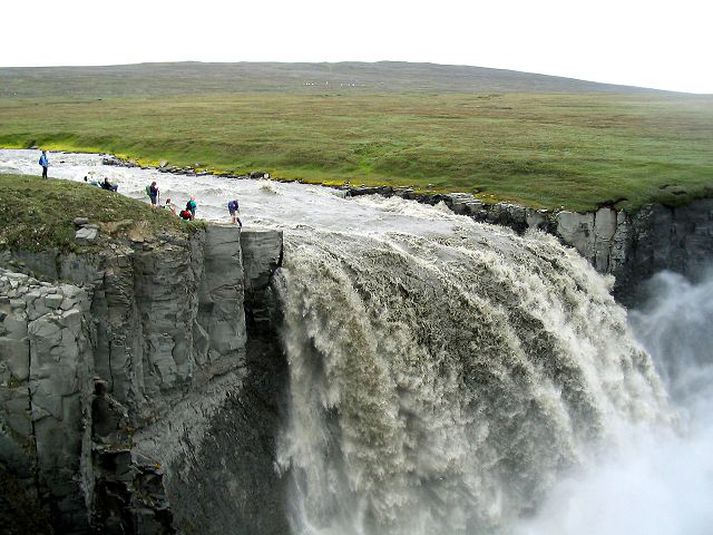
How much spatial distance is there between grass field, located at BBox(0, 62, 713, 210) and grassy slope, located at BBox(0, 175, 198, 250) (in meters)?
33.2

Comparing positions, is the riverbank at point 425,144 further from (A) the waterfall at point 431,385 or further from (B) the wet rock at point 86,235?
(B) the wet rock at point 86,235

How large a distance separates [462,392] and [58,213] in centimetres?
1813

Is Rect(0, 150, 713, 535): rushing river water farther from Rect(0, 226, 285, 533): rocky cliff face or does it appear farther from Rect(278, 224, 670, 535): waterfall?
Rect(0, 226, 285, 533): rocky cliff face

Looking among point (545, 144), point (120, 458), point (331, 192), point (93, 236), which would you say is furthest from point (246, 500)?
point (545, 144)

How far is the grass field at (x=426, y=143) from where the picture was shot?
57.8m

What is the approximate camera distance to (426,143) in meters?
75.3

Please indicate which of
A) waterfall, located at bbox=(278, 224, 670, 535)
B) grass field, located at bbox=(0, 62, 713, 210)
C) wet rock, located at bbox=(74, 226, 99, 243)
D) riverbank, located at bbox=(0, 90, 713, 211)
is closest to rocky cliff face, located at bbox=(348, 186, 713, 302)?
riverbank, located at bbox=(0, 90, 713, 211)

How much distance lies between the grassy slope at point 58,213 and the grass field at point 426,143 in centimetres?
3321

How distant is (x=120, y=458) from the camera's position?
21.9 meters

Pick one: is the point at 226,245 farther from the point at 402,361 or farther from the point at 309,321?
the point at 402,361

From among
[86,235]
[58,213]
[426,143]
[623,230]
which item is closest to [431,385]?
[86,235]

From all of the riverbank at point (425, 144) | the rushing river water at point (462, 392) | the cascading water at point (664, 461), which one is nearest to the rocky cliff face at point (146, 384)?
the rushing river water at point (462, 392)

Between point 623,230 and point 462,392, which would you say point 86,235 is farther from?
point 623,230

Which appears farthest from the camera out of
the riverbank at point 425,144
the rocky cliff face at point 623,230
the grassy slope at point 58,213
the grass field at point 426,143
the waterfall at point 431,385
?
the grass field at point 426,143
